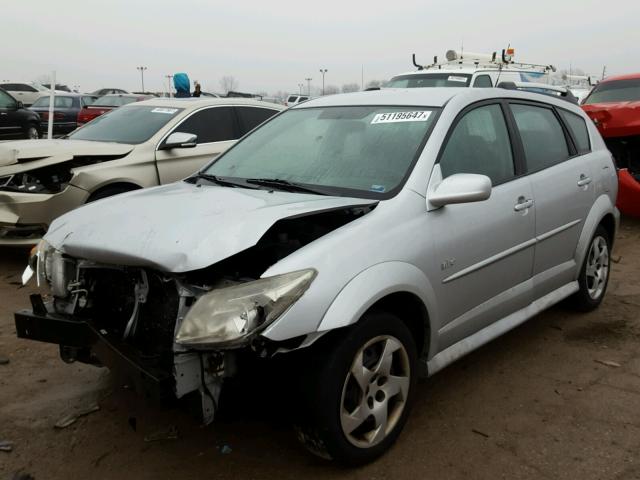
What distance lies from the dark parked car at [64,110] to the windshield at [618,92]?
14889 mm

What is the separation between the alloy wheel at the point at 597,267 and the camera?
4.54m

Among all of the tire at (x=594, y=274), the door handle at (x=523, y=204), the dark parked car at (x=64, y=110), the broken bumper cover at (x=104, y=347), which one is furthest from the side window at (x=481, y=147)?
the dark parked car at (x=64, y=110)

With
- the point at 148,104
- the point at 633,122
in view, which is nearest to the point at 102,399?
the point at 148,104

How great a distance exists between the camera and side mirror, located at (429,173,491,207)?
9.57ft

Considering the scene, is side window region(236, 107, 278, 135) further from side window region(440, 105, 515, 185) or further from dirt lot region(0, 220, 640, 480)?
side window region(440, 105, 515, 185)

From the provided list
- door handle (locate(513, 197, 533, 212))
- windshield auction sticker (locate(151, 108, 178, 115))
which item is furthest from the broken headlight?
windshield auction sticker (locate(151, 108, 178, 115))

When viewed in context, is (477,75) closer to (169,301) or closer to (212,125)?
(212,125)

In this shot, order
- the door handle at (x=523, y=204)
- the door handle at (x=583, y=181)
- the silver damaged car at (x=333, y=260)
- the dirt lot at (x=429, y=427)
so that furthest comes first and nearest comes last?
1. the door handle at (x=583, y=181)
2. the door handle at (x=523, y=204)
3. the dirt lot at (x=429, y=427)
4. the silver damaged car at (x=333, y=260)

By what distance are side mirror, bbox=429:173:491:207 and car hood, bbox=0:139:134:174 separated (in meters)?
4.09

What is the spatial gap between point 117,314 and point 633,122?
687 cm

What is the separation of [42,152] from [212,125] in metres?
1.87

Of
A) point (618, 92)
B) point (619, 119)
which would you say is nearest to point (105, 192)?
point (619, 119)

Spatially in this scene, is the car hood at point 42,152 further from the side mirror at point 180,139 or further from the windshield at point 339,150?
the windshield at point 339,150

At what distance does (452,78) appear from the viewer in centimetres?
1001
